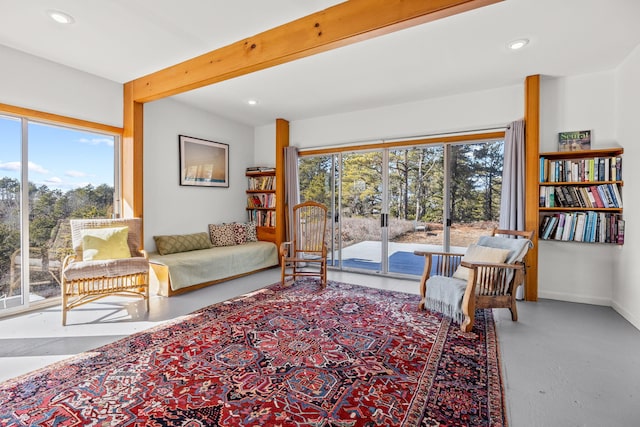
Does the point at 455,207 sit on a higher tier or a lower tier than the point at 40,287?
higher

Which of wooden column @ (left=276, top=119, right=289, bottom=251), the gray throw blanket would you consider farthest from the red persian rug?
wooden column @ (left=276, top=119, right=289, bottom=251)

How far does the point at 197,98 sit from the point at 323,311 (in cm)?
340

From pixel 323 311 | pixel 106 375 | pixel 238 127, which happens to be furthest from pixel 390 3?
pixel 238 127

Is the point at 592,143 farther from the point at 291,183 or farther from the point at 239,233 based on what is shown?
the point at 239,233

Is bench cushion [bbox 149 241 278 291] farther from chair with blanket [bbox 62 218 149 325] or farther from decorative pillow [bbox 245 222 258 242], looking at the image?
chair with blanket [bbox 62 218 149 325]

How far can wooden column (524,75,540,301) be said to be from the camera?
349 centimetres

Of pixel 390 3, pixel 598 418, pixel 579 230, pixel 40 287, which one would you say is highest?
pixel 390 3

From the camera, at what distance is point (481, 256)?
3055 mm

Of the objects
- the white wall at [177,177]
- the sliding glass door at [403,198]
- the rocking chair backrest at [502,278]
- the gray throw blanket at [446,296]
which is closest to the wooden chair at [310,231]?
the sliding glass door at [403,198]

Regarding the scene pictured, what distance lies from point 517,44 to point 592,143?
1.57 metres

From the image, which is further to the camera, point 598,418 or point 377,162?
point 377,162

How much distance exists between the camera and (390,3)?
6.88 ft

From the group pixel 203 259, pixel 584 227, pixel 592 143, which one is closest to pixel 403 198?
pixel 584 227

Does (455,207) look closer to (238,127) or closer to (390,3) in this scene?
(390,3)
